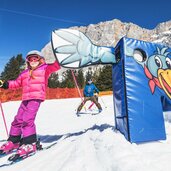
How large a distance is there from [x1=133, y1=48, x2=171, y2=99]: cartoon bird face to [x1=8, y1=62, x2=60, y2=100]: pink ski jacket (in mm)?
1402

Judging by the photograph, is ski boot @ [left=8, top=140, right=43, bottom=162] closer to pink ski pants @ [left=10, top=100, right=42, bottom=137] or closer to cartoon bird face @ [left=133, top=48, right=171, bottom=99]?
pink ski pants @ [left=10, top=100, right=42, bottom=137]

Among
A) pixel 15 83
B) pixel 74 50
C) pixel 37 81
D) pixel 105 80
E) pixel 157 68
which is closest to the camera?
pixel 74 50

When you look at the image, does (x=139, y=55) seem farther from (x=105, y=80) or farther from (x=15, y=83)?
(x=105, y=80)

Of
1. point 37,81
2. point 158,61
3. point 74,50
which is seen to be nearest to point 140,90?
point 158,61

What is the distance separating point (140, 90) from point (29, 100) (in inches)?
70.0

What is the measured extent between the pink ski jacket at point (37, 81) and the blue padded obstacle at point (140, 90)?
110cm

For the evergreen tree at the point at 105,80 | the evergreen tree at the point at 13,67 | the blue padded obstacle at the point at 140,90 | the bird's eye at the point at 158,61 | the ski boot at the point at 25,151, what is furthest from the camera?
the evergreen tree at the point at 13,67

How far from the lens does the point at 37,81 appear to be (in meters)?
4.63

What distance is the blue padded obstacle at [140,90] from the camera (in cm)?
425

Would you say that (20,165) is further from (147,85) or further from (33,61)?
(147,85)

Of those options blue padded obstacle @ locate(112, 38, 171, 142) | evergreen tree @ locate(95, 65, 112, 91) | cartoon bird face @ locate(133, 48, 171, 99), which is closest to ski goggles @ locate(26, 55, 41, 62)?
blue padded obstacle @ locate(112, 38, 171, 142)

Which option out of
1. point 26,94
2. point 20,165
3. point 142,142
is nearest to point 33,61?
point 26,94

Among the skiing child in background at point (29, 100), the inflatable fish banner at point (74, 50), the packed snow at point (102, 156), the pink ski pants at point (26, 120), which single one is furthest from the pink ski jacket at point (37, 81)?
the packed snow at point (102, 156)

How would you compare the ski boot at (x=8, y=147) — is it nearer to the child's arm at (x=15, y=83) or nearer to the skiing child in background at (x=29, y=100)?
the skiing child in background at (x=29, y=100)
